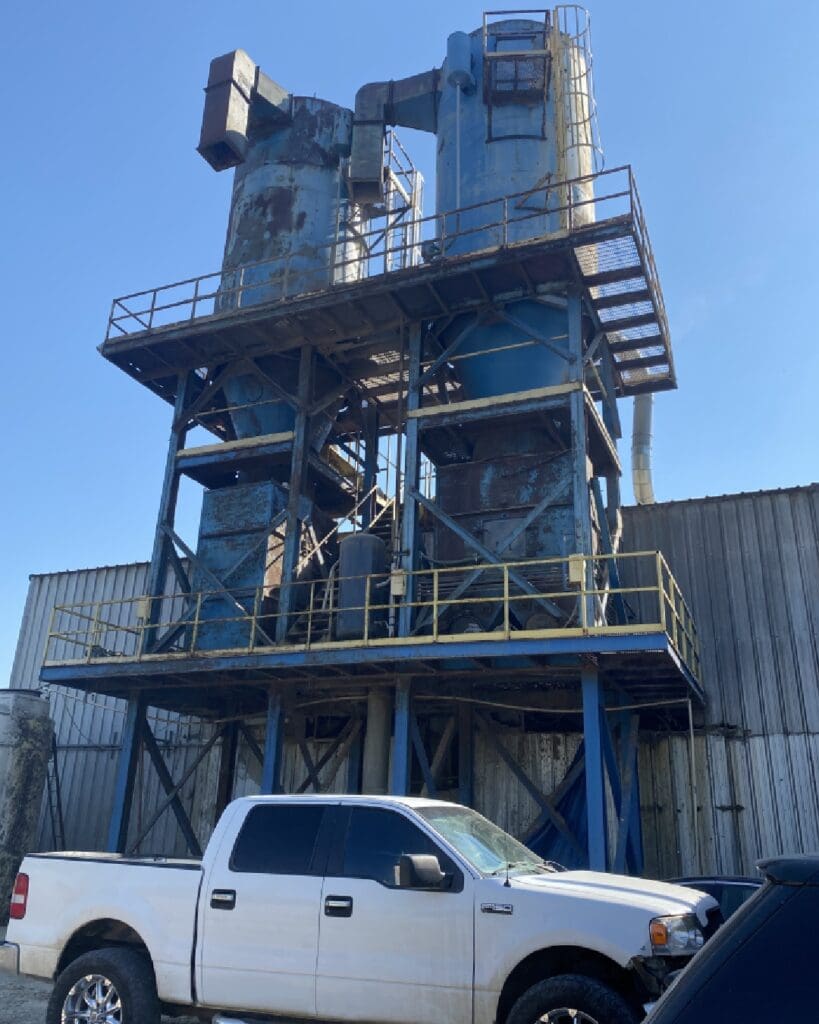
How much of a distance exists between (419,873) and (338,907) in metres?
0.84

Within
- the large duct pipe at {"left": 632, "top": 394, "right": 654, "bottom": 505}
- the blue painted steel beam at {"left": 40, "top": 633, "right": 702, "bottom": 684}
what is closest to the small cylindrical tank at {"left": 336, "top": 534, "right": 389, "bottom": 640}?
the blue painted steel beam at {"left": 40, "top": 633, "right": 702, "bottom": 684}

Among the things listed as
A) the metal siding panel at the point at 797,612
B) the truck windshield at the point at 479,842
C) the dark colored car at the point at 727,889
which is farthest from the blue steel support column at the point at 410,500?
the metal siding panel at the point at 797,612

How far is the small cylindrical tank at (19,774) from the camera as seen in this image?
18953 mm

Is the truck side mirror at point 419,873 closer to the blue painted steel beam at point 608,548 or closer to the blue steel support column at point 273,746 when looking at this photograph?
the blue steel support column at point 273,746

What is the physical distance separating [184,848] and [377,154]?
54.8ft

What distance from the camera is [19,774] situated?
19.5 meters

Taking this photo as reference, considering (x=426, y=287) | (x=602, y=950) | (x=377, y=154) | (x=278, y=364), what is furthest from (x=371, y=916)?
(x=377, y=154)

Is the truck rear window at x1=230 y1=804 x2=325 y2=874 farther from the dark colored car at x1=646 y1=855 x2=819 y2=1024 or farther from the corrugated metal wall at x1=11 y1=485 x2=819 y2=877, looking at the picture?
the corrugated metal wall at x1=11 y1=485 x2=819 y2=877

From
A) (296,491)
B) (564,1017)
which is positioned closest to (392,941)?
(564,1017)

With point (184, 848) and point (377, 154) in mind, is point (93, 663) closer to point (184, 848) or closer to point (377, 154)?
point (184, 848)

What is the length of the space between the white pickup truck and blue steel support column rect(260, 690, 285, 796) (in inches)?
301

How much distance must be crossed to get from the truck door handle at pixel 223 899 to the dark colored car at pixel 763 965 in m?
4.92

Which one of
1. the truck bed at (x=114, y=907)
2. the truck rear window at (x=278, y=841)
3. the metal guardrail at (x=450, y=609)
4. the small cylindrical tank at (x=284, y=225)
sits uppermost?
the small cylindrical tank at (x=284, y=225)

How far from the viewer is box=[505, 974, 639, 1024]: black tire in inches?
213
